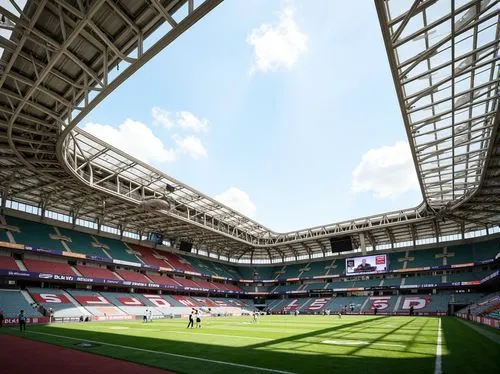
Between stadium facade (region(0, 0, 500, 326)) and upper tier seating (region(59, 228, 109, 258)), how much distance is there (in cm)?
34

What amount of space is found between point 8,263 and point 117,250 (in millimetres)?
19403

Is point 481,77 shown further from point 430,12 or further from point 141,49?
point 141,49

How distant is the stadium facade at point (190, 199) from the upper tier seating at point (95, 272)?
35 centimetres

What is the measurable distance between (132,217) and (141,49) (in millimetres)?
46412

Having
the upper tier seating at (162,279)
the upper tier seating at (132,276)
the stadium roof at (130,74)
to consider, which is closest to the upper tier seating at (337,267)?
the stadium roof at (130,74)

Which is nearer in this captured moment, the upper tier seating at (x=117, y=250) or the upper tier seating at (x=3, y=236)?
the upper tier seating at (x=3, y=236)

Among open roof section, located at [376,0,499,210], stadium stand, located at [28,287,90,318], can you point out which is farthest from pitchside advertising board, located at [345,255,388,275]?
stadium stand, located at [28,287,90,318]

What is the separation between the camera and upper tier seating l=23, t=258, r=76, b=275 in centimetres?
4561

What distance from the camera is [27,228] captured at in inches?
1937

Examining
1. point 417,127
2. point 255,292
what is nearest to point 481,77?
→ point 417,127

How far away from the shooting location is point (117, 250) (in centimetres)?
6112

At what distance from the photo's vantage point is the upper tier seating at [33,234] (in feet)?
153

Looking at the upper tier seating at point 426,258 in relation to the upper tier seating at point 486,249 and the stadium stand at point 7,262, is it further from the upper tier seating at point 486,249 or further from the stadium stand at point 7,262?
the stadium stand at point 7,262

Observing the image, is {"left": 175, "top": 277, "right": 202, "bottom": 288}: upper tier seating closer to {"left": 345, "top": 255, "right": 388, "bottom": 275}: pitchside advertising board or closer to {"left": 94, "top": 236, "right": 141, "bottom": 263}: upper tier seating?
{"left": 94, "top": 236, "right": 141, "bottom": 263}: upper tier seating
